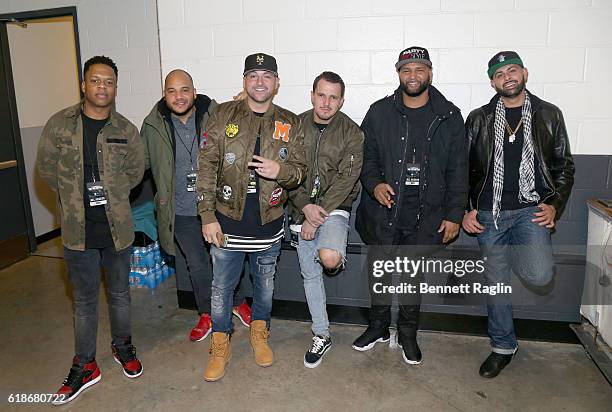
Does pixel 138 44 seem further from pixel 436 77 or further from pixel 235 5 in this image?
pixel 436 77

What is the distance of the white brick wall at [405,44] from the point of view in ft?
9.81

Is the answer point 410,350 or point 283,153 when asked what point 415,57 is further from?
point 410,350

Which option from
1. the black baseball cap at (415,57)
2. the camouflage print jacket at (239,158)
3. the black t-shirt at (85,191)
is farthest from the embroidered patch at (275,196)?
the black baseball cap at (415,57)

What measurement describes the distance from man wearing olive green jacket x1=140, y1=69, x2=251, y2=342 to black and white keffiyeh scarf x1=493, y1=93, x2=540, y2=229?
5.62 ft

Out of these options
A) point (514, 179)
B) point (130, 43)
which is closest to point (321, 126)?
point (514, 179)

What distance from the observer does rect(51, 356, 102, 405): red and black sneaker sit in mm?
2623

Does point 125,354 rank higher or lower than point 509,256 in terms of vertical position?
lower

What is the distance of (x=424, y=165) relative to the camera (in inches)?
110

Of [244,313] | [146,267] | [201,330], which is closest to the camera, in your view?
[201,330]

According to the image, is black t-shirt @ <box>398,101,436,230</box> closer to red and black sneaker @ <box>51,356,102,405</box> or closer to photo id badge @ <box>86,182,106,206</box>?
photo id badge @ <box>86,182,106,206</box>

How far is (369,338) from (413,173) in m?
1.12

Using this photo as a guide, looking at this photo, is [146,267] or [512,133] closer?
[512,133]
